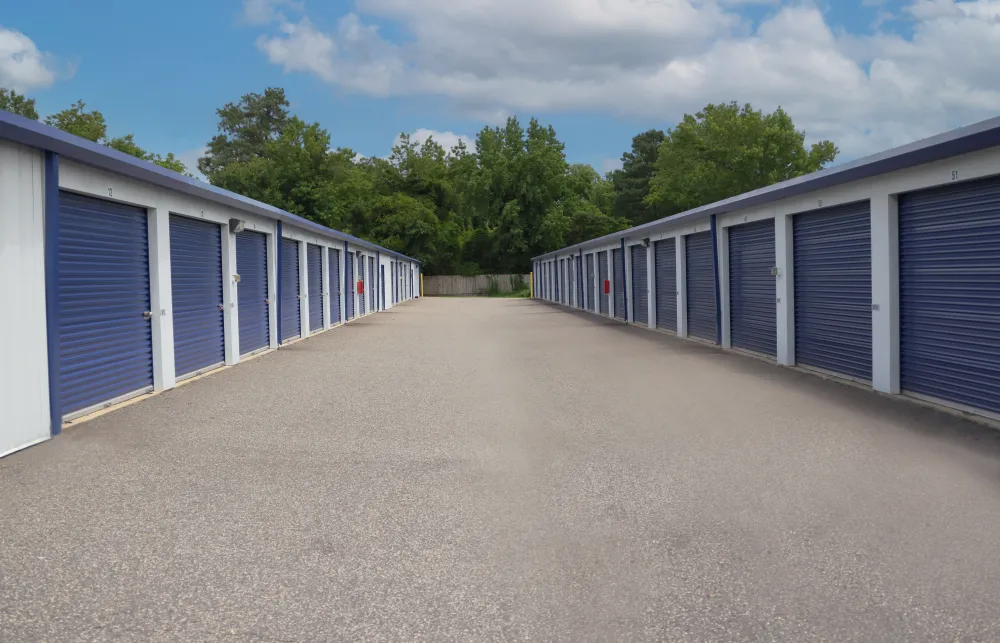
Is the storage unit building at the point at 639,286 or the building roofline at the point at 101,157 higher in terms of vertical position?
the building roofline at the point at 101,157

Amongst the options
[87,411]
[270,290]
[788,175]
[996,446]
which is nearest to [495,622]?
[996,446]

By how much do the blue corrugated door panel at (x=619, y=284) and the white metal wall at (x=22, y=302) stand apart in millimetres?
19566

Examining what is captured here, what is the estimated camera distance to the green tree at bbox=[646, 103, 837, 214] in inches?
2079

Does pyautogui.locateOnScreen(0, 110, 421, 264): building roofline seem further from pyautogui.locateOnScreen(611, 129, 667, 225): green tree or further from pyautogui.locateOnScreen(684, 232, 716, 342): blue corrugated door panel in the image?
pyautogui.locateOnScreen(611, 129, 667, 225): green tree

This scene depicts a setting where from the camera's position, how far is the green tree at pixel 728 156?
52812mm

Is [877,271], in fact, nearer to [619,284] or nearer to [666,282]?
[666,282]

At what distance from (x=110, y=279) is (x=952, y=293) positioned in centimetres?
962

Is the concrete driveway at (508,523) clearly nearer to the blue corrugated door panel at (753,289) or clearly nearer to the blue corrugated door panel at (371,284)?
the blue corrugated door panel at (753,289)

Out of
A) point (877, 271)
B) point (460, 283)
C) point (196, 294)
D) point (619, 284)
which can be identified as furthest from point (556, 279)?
point (877, 271)

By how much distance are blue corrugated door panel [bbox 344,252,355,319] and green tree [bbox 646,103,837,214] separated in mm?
33085

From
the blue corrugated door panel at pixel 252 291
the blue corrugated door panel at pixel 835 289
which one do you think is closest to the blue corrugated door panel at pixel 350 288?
the blue corrugated door panel at pixel 252 291

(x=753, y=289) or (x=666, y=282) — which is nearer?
(x=753, y=289)

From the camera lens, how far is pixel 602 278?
96.3 ft

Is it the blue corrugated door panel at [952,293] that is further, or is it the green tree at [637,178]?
the green tree at [637,178]
